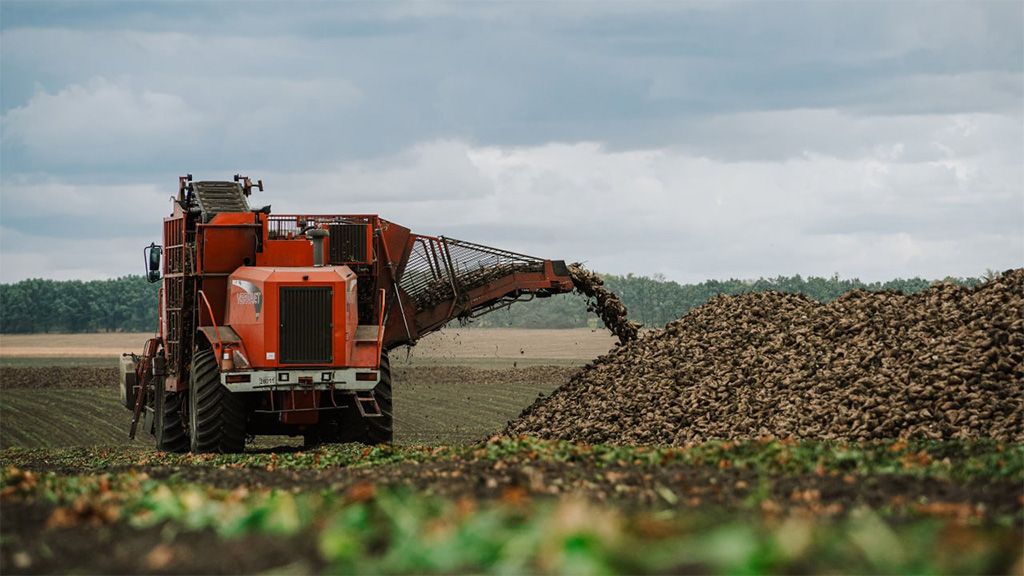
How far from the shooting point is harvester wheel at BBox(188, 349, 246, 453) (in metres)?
19.5

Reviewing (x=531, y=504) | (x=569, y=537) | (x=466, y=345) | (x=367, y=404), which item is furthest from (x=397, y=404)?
(x=466, y=345)

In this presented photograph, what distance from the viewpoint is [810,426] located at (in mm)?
18484

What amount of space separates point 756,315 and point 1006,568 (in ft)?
59.8

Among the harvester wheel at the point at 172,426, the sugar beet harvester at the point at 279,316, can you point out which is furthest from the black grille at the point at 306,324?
the harvester wheel at the point at 172,426

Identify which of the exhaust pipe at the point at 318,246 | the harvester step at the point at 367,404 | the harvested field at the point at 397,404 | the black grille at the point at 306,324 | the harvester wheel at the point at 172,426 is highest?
the exhaust pipe at the point at 318,246

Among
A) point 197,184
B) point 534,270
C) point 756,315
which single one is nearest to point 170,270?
point 197,184

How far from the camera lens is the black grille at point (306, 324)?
62.7 ft

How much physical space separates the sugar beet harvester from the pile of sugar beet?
11.7ft

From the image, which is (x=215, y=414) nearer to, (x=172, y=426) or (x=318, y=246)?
(x=172, y=426)

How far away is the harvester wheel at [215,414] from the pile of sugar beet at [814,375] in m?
5.46

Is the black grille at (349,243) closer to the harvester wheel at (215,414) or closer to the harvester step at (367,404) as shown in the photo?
the harvester step at (367,404)

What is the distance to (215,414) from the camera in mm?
19484

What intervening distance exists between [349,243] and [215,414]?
360 cm

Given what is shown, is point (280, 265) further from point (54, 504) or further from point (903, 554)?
point (903, 554)
